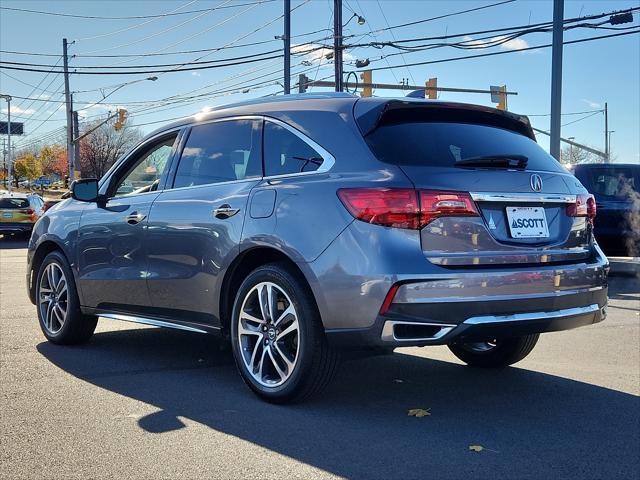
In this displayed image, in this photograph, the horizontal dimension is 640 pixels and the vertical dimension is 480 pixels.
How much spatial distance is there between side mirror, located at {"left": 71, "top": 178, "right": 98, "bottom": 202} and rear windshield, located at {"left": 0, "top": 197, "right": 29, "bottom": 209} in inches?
770

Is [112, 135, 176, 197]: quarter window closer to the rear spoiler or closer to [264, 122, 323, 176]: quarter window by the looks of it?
[264, 122, 323, 176]: quarter window

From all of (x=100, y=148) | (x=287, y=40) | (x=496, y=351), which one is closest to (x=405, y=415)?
(x=496, y=351)

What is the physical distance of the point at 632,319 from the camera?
316 inches

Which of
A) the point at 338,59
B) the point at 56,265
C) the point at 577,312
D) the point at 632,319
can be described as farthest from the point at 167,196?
the point at 338,59

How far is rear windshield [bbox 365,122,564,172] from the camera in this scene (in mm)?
4004

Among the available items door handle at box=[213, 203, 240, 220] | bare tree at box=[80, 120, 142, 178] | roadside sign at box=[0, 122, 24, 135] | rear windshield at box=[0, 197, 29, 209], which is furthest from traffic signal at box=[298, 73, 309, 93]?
roadside sign at box=[0, 122, 24, 135]

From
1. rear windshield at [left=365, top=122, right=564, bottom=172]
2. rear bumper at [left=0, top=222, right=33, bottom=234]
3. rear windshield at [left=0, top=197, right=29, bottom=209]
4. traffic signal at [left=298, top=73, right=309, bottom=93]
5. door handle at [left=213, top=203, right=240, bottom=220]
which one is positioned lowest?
rear bumper at [left=0, top=222, right=33, bottom=234]

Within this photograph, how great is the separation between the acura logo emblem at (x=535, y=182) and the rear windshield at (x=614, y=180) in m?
8.40

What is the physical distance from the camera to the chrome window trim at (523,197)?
12.7 feet

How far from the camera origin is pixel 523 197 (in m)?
4.03

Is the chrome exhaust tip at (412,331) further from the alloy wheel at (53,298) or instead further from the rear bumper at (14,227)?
the rear bumper at (14,227)

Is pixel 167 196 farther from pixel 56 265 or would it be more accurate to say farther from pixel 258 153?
pixel 56 265

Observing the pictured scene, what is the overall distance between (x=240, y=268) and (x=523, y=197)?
1790 mm

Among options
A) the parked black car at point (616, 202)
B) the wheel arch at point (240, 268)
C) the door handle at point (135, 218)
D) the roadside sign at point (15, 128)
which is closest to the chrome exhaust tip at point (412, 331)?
the wheel arch at point (240, 268)
